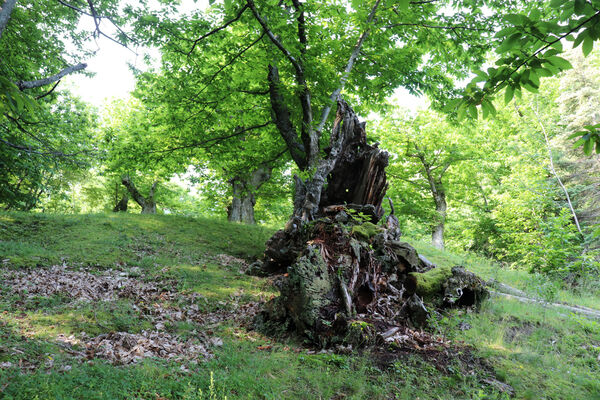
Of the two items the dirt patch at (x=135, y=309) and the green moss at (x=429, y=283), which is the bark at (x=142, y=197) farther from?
the green moss at (x=429, y=283)

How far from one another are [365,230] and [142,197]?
19350mm

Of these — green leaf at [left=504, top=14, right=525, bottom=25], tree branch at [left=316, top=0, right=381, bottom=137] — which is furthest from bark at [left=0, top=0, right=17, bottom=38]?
tree branch at [left=316, top=0, right=381, bottom=137]

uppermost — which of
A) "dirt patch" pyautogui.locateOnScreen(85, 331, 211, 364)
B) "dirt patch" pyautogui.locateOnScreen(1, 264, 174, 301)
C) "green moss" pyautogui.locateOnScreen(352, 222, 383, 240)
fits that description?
"green moss" pyautogui.locateOnScreen(352, 222, 383, 240)

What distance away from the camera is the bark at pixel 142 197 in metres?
20.1

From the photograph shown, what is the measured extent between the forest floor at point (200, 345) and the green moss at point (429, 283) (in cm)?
52

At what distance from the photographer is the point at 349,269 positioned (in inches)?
246

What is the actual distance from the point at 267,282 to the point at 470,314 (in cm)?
482

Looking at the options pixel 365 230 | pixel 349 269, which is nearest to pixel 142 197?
pixel 365 230

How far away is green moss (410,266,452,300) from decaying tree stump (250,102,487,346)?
0.07ft

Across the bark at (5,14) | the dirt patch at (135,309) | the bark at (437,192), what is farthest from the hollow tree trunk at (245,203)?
the bark at (5,14)

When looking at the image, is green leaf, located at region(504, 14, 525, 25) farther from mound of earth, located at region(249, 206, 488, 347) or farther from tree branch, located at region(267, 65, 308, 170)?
tree branch, located at region(267, 65, 308, 170)

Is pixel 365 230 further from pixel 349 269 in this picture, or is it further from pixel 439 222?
pixel 439 222

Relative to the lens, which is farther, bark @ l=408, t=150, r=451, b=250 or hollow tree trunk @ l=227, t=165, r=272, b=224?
bark @ l=408, t=150, r=451, b=250

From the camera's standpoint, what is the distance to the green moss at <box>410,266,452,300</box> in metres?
6.66
